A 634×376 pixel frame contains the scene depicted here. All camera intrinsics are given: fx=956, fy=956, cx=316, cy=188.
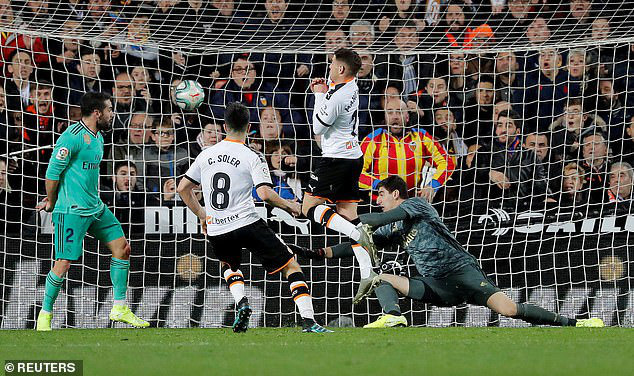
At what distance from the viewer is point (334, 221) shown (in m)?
7.73

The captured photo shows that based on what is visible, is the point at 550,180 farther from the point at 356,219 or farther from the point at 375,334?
the point at 375,334

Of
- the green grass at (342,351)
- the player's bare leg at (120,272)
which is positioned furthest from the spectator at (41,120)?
the green grass at (342,351)

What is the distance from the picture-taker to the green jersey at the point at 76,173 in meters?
8.05

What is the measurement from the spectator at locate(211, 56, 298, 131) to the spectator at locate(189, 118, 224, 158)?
0.24m

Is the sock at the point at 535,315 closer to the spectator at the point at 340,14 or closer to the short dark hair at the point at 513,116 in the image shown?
the short dark hair at the point at 513,116

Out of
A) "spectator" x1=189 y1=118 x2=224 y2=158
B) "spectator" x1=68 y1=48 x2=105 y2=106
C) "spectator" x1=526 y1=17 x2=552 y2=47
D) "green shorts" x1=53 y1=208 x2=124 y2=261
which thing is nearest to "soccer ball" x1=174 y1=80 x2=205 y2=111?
"spectator" x1=189 y1=118 x2=224 y2=158

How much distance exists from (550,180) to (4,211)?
5909 millimetres

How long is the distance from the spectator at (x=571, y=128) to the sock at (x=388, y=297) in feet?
10.8

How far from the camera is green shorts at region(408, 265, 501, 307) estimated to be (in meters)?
8.28

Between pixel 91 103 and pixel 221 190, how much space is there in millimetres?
1814

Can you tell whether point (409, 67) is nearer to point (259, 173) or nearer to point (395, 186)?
point (395, 186)

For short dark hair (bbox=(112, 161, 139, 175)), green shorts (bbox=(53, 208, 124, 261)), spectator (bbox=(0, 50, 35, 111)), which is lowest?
green shorts (bbox=(53, 208, 124, 261))

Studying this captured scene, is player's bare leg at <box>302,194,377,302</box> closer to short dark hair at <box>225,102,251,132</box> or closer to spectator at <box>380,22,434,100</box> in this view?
short dark hair at <box>225,102,251,132</box>

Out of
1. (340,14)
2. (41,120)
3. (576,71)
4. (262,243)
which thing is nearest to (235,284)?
(262,243)
